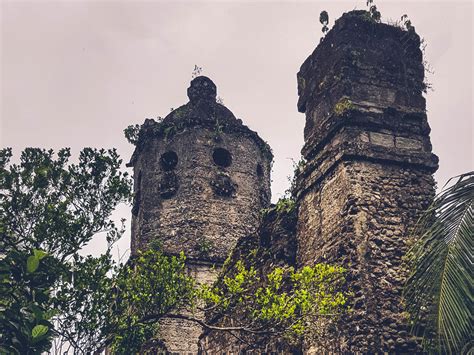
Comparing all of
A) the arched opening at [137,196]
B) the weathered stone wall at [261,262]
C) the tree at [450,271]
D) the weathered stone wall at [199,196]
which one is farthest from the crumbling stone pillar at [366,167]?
the arched opening at [137,196]

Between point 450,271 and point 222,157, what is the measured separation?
10405 millimetres

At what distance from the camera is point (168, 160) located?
50.0 feet

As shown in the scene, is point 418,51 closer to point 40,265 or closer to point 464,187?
point 464,187

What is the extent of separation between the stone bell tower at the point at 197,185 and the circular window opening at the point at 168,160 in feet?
0.07

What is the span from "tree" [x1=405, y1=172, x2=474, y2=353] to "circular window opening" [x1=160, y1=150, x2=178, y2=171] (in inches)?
379

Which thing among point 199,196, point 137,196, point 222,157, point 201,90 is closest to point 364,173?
point 199,196

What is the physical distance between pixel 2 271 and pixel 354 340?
3.42 meters

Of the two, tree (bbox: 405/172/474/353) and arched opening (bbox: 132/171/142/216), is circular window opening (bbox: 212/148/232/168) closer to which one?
arched opening (bbox: 132/171/142/216)

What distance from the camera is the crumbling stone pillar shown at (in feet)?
21.9

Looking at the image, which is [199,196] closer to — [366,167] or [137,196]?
[137,196]

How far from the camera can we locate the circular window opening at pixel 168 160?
15.1 metres

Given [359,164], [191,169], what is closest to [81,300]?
[359,164]

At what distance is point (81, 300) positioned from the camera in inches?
284

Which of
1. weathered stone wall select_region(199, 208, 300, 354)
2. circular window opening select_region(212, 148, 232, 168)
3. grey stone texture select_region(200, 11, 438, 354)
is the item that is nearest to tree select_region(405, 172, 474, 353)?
grey stone texture select_region(200, 11, 438, 354)
